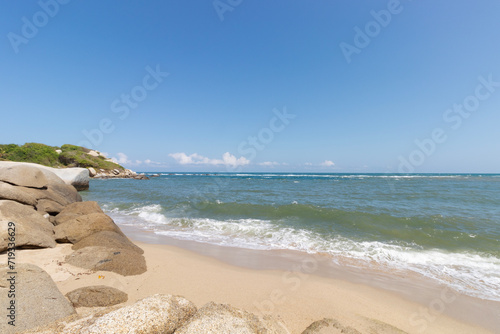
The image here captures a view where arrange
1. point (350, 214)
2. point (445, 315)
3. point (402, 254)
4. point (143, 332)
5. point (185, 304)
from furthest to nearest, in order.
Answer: point (350, 214) < point (402, 254) < point (445, 315) < point (185, 304) < point (143, 332)

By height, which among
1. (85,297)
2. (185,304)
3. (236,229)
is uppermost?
(185,304)

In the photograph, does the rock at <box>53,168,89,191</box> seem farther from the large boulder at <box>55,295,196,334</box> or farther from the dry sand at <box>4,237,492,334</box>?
the large boulder at <box>55,295,196,334</box>

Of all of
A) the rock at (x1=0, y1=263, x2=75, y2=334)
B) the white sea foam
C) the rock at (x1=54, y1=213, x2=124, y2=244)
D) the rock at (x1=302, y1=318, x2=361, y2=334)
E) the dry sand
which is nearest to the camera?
the rock at (x1=0, y1=263, x2=75, y2=334)

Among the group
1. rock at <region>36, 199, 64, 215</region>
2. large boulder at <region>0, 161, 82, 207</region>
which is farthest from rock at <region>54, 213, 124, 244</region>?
rock at <region>36, 199, 64, 215</region>

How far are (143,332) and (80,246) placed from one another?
5232mm

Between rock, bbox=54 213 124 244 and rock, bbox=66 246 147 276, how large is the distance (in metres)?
1.17

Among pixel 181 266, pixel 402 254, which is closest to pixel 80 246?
pixel 181 266

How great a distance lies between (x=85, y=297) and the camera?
3.68 metres

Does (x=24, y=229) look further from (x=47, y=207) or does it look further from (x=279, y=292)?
(x=279, y=292)

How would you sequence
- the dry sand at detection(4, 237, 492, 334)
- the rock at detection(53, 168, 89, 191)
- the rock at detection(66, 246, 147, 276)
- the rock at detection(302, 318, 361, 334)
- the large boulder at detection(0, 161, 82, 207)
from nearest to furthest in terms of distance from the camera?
the rock at detection(302, 318, 361, 334), the dry sand at detection(4, 237, 492, 334), the rock at detection(66, 246, 147, 276), the large boulder at detection(0, 161, 82, 207), the rock at detection(53, 168, 89, 191)

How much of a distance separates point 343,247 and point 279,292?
4.41m

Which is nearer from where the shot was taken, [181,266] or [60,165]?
[181,266]

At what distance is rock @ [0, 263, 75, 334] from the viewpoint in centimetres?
272

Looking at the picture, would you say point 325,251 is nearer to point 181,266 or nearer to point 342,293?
point 342,293
